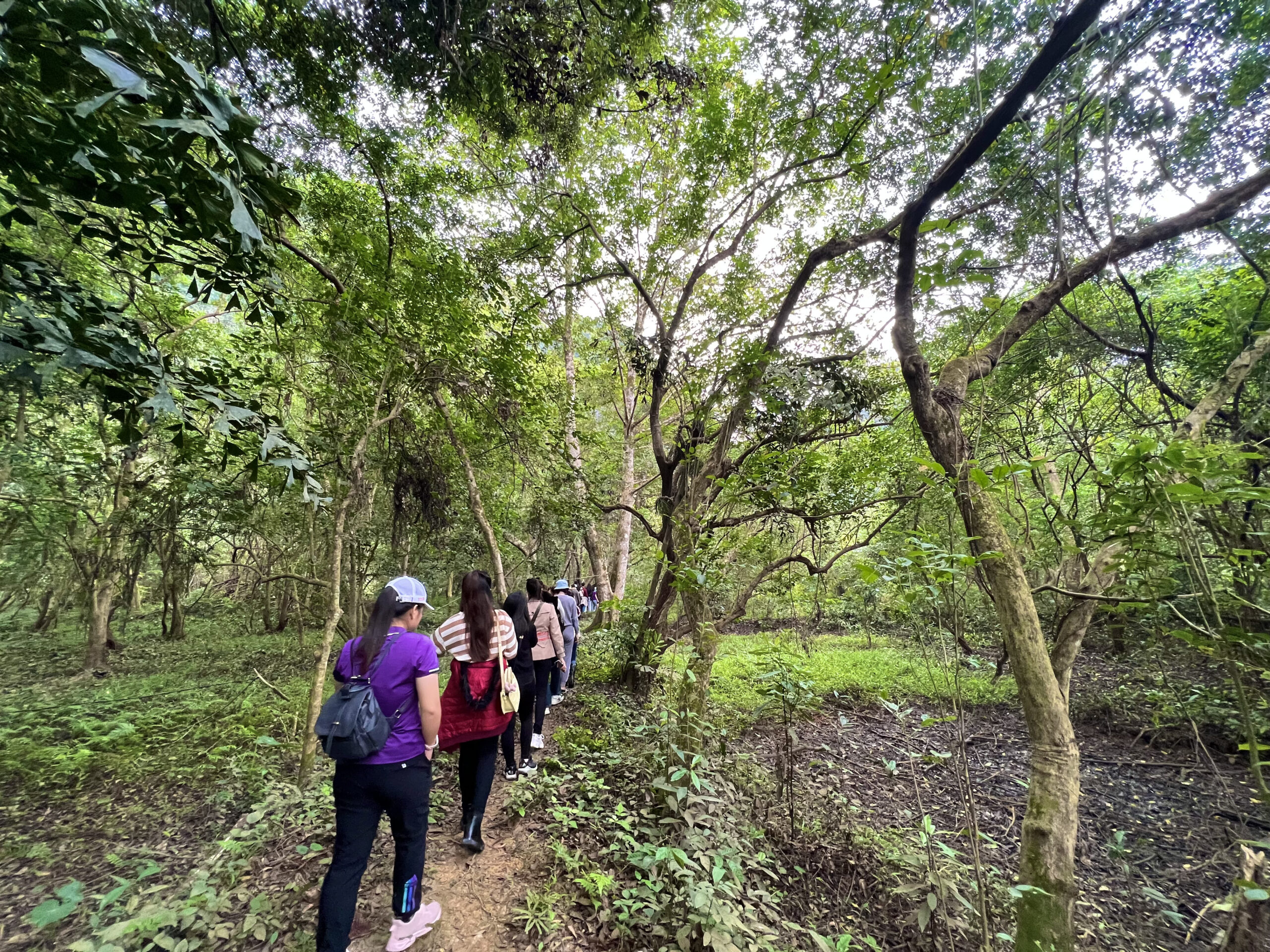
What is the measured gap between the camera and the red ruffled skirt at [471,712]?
2.95 metres

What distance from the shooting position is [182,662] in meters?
8.12

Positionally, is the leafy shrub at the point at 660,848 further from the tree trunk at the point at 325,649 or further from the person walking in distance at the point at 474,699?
the tree trunk at the point at 325,649

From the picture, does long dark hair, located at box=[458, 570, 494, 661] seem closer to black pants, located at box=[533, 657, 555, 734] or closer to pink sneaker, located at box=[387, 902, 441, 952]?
pink sneaker, located at box=[387, 902, 441, 952]

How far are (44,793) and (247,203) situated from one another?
18.3 feet

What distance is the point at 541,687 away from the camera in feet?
15.1

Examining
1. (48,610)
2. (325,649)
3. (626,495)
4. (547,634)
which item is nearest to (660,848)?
(547,634)

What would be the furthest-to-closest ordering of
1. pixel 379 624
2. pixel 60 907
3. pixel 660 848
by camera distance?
pixel 660 848
pixel 379 624
pixel 60 907

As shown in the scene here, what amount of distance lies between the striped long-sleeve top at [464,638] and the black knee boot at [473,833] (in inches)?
40.0

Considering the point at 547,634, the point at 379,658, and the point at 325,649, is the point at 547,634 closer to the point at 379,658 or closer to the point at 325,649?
the point at 325,649

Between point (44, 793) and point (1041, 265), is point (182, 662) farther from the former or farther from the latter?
point (1041, 265)

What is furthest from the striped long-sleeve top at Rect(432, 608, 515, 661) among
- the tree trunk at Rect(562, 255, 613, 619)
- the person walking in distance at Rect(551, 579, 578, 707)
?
the tree trunk at Rect(562, 255, 613, 619)

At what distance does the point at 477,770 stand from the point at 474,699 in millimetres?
527

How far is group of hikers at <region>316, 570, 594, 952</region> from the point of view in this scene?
201 cm

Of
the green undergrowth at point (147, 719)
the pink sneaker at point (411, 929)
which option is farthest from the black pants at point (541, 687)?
the green undergrowth at point (147, 719)
